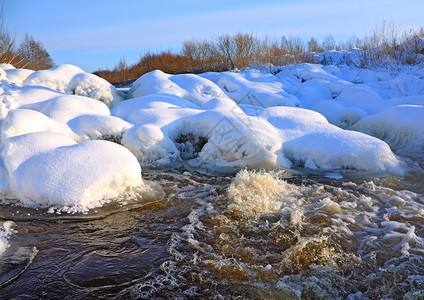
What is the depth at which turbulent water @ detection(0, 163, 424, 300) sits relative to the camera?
6.92 feet

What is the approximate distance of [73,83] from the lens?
8.05 meters

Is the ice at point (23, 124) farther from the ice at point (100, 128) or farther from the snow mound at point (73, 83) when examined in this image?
the snow mound at point (73, 83)

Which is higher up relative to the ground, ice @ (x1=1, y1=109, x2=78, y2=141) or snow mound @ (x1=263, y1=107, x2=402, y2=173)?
ice @ (x1=1, y1=109, x2=78, y2=141)

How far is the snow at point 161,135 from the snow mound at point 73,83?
0.03 m

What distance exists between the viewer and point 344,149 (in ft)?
15.7

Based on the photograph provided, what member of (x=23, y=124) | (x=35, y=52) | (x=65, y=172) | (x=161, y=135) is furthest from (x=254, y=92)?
(x=35, y=52)

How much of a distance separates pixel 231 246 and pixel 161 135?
312 cm

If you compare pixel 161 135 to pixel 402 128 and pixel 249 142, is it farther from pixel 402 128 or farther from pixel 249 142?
pixel 402 128

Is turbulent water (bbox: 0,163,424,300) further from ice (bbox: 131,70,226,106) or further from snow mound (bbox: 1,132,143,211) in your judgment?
ice (bbox: 131,70,226,106)

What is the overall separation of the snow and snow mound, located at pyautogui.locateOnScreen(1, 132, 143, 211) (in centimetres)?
1

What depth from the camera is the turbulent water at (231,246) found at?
2.11 metres

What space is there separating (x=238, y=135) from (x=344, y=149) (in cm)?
164

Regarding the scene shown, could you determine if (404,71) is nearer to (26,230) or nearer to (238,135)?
(238,135)

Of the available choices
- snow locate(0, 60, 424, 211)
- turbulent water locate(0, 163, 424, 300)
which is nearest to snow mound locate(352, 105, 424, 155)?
snow locate(0, 60, 424, 211)
